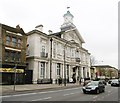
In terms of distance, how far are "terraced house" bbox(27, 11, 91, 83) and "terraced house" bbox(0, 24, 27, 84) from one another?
13.2 feet

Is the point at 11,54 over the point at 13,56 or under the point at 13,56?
over

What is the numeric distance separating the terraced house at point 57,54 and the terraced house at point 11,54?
402cm

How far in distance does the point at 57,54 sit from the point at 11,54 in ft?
48.1

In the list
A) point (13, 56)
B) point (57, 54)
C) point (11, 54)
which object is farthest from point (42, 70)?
point (11, 54)

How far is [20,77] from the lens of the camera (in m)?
36.4

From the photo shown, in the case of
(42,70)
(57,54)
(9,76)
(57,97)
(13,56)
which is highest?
(57,54)

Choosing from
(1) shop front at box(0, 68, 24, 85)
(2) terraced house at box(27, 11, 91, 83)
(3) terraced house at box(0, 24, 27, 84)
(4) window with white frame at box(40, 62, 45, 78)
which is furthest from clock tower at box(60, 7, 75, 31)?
(1) shop front at box(0, 68, 24, 85)

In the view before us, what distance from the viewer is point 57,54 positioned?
48.0m

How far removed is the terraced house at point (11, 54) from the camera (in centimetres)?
3338

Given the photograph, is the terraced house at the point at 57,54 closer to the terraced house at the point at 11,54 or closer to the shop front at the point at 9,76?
the terraced house at the point at 11,54

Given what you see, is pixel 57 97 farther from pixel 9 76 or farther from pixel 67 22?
pixel 67 22

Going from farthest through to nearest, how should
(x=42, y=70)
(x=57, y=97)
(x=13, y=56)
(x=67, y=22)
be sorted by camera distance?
1. (x=67, y=22)
2. (x=42, y=70)
3. (x=13, y=56)
4. (x=57, y=97)

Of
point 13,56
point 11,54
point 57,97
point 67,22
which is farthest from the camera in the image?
point 67,22

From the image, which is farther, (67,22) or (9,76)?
(67,22)
